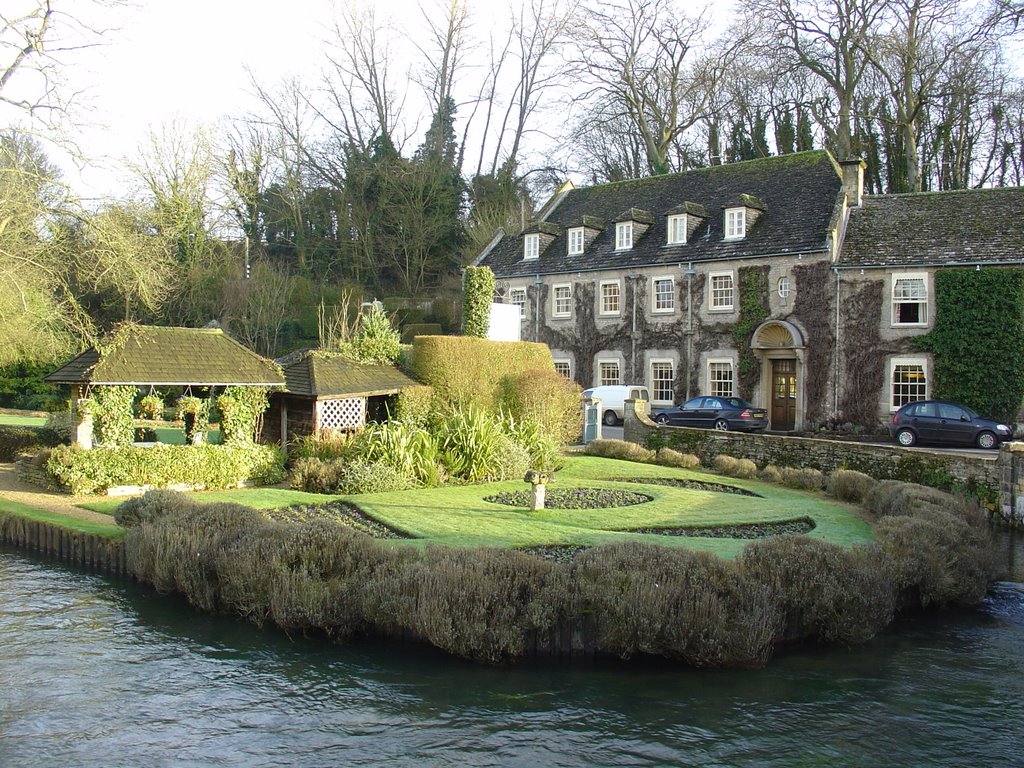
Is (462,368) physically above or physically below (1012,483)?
above

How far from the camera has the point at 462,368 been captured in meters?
23.3

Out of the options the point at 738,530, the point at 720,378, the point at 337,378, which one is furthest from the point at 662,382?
the point at 738,530

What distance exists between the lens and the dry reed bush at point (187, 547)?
11227mm

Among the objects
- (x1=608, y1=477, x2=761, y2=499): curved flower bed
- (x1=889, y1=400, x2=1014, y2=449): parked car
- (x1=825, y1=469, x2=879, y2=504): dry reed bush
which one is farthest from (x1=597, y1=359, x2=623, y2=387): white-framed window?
(x1=825, y1=469, x2=879, y2=504): dry reed bush

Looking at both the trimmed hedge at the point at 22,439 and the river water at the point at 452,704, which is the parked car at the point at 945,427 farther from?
the trimmed hedge at the point at 22,439

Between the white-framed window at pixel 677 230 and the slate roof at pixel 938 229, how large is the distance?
6.24 metres

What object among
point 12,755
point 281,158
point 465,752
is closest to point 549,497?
point 465,752

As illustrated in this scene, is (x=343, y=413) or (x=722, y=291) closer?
(x=343, y=413)

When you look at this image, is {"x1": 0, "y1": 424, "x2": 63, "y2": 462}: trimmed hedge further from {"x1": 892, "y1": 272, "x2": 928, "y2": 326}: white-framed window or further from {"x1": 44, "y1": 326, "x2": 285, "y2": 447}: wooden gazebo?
{"x1": 892, "y1": 272, "x2": 928, "y2": 326}: white-framed window

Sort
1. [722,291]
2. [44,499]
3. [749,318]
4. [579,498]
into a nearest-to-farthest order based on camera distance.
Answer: [44,499] → [579,498] → [749,318] → [722,291]

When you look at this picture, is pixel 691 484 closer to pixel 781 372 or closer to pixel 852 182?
pixel 781 372

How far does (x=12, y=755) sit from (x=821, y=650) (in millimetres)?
8518

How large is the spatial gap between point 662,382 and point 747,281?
5.26 metres

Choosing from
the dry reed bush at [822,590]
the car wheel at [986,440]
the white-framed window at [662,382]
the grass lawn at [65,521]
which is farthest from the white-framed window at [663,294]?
the grass lawn at [65,521]
